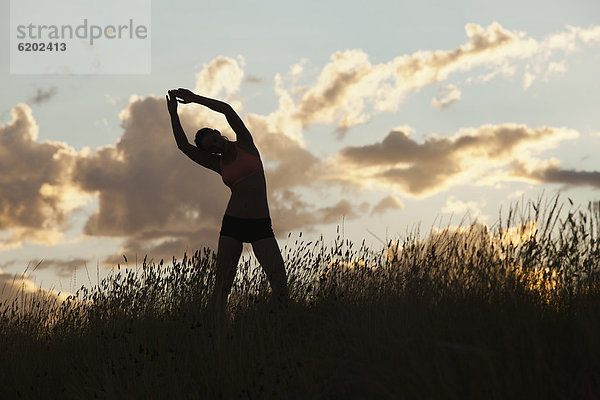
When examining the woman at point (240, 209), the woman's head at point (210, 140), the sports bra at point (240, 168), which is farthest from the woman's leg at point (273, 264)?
the woman's head at point (210, 140)

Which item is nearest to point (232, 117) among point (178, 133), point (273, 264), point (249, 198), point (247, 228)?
point (249, 198)

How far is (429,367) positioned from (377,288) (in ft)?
8.84

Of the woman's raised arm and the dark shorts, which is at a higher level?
the woman's raised arm

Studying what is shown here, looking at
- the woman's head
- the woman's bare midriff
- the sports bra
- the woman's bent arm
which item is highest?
the woman's bent arm

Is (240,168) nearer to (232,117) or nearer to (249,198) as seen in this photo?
(249,198)

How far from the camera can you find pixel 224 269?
21.9 feet

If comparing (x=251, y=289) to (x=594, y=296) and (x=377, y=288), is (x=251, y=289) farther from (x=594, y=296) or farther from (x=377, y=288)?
(x=594, y=296)

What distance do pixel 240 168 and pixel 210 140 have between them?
0.43 metres

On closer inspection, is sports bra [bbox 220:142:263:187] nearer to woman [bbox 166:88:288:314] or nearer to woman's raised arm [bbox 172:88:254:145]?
woman [bbox 166:88:288:314]

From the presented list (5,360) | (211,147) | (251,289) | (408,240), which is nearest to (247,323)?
(251,289)

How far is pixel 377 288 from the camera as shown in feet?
22.1

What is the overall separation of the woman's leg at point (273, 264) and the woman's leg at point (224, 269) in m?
0.25

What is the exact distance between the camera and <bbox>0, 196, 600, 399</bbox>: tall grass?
13.1 ft

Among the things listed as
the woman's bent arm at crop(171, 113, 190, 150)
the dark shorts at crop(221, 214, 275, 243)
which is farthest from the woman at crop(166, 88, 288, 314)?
the woman's bent arm at crop(171, 113, 190, 150)
